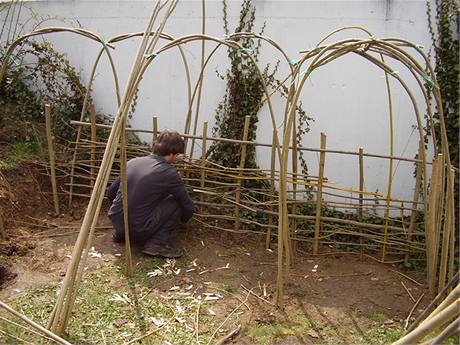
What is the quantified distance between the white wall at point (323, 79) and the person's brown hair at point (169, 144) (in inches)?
64.8

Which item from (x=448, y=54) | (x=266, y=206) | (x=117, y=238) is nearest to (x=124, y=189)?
(x=117, y=238)

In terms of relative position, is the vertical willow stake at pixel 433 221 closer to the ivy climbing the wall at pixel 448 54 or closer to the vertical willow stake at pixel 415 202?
the vertical willow stake at pixel 415 202

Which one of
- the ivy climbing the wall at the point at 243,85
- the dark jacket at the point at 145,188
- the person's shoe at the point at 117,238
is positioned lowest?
the person's shoe at the point at 117,238

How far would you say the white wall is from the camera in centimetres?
512

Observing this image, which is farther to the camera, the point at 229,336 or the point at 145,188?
the point at 145,188

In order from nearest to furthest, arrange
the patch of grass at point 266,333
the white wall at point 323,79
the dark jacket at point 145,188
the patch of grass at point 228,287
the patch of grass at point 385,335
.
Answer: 1. the patch of grass at point 266,333
2. the patch of grass at point 385,335
3. the patch of grass at point 228,287
4. the dark jacket at point 145,188
5. the white wall at point 323,79

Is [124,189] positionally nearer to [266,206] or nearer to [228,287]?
[228,287]

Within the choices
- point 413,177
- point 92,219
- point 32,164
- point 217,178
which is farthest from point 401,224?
point 32,164

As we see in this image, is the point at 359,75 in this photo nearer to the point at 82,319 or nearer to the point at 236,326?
the point at 236,326

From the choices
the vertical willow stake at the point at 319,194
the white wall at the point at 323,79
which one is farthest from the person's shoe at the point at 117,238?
the white wall at the point at 323,79

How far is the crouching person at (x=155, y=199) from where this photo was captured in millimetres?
4117

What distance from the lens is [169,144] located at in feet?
13.6

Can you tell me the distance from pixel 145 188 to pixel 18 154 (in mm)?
2100

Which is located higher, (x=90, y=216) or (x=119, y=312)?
(x=90, y=216)
